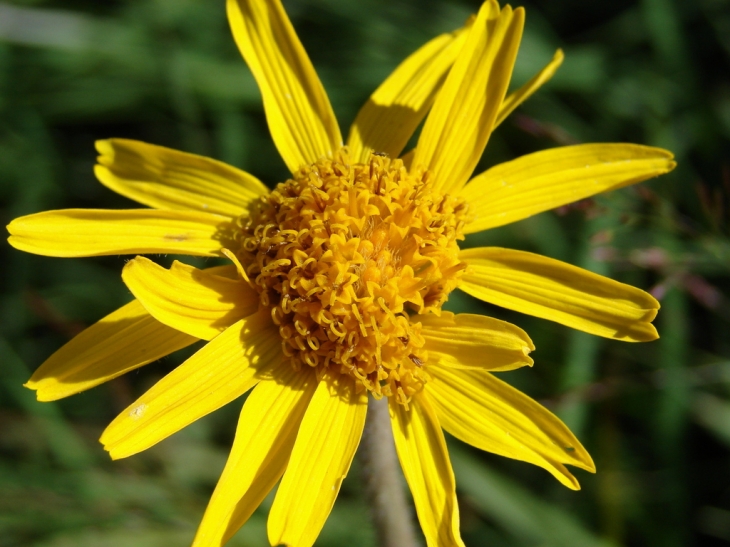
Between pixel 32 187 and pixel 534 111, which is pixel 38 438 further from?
pixel 534 111

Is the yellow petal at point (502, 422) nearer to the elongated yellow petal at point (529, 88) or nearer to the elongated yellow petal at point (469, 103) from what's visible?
the elongated yellow petal at point (469, 103)

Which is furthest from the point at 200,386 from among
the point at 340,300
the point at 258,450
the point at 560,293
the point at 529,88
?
the point at 529,88

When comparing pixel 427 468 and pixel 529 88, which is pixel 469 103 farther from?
pixel 427 468

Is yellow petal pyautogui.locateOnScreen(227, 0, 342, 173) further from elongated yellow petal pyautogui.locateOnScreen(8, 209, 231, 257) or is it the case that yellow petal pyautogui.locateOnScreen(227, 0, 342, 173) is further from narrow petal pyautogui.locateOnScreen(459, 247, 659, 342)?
narrow petal pyautogui.locateOnScreen(459, 247, 659, 342)

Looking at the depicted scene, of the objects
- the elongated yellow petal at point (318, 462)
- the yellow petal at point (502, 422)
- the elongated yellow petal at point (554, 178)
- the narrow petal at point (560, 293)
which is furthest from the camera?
the elongated yellow petal at point (554, 178)

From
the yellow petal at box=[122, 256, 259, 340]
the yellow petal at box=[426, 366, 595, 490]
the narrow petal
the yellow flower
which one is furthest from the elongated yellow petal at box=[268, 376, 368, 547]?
the narrow petal

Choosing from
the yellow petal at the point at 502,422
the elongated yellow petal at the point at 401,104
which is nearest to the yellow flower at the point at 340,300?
the yellow petal at the point at 502,422
